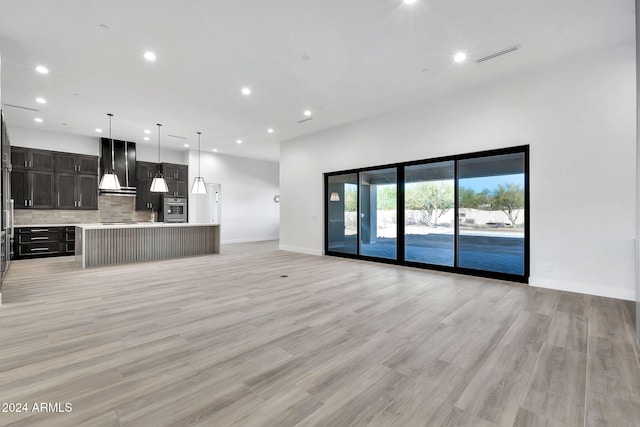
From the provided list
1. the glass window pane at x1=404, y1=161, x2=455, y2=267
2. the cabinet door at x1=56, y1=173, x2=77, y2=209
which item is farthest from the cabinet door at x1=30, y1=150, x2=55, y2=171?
the glass window pane at x1=404, y1=161, x2=455, y2=267

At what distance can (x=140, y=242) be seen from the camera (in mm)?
7125

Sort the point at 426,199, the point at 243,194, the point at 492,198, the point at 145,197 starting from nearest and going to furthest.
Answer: the point at 492,198 < the point at 426,199 < the point at 145,197 < the point at 243,194

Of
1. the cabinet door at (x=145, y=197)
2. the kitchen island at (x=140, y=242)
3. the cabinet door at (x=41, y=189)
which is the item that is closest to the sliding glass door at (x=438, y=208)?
the kitchen island at (x=140, y=242)

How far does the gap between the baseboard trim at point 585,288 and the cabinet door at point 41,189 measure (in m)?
11.2

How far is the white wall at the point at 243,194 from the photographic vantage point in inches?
421

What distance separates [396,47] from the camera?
4.02 metres

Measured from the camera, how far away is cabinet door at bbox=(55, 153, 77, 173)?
795 centimetres

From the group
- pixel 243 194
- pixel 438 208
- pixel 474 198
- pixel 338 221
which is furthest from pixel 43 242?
pixel 474 198

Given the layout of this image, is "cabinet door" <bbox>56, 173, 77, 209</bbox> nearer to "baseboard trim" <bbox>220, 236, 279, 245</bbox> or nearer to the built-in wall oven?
the built-in wall oven

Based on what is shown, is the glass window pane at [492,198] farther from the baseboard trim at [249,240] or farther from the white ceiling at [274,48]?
the baseboard trim at [249,240]

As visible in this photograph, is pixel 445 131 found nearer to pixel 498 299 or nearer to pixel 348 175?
pixel 348 175

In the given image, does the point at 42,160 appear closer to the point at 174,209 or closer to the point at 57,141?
the point at 57,141

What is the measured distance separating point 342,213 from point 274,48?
16.1 ft

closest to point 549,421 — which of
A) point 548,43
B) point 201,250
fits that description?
point 548,43
